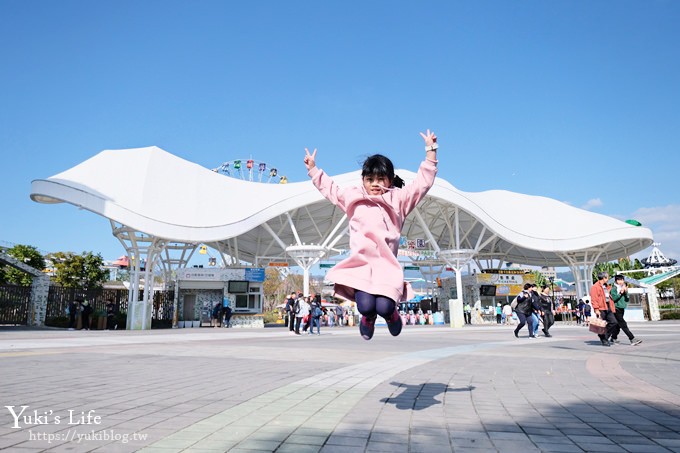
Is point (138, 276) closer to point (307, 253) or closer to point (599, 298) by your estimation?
point (307, 253)

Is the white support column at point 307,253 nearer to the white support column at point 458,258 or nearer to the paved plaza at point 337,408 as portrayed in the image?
the white support column at point 458,258

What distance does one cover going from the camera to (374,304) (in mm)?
3570

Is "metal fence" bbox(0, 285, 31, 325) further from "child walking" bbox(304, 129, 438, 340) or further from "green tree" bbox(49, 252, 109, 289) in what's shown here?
"child walking" bbox(304, 129, 438, 340)

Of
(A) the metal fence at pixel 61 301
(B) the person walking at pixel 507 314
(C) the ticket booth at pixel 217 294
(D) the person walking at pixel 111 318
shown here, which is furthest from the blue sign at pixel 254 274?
(B) the person walking at pixel 507 314

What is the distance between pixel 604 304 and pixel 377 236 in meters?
9.42

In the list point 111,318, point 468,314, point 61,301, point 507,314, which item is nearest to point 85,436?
point 111,318

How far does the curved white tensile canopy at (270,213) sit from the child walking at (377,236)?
2208 cm

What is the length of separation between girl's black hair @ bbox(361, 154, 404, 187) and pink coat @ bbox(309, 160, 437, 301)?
0.15 m

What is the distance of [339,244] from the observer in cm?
4462


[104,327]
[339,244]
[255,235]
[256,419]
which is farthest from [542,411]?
[339,244]

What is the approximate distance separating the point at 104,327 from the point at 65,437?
999 inches

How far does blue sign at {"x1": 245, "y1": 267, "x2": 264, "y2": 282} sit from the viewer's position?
29.8 metres

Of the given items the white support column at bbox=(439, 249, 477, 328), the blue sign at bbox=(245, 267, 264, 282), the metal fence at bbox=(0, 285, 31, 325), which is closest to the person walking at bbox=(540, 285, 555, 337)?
the white support column at bbox=(439, 249, 477, 328)

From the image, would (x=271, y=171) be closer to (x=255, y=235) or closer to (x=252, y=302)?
(x=255, y=235)
